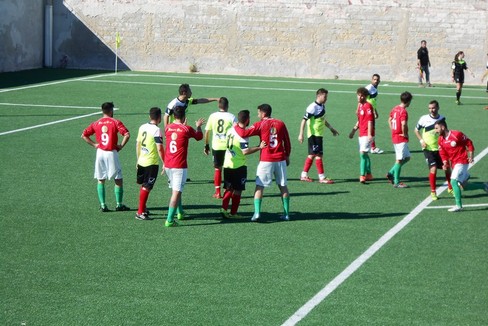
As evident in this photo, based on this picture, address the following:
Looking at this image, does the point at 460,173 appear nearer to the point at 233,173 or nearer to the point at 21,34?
the point at 233,173

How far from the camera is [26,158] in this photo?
64.6 feet

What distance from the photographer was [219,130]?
16.3 metres

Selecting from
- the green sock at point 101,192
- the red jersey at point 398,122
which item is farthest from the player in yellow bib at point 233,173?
the red jersey at point 398,122

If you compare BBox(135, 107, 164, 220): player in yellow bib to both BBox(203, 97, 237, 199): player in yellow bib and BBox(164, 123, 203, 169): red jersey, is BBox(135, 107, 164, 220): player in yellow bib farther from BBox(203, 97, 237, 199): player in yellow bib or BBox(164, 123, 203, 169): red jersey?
BBox(203, 97, 237, 199): player in yellow bib

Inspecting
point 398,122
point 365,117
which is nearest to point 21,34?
point 365,117

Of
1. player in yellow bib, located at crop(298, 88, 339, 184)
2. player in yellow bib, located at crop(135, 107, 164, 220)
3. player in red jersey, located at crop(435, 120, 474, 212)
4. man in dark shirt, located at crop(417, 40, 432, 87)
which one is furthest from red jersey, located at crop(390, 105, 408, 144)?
man in dark shirt, located at crop(417, 40, 432, 87)

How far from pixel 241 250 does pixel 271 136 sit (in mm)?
2330

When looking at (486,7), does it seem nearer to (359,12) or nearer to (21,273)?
(359,12)

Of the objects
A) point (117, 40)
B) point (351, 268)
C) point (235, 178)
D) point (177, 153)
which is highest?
point (117, 40)

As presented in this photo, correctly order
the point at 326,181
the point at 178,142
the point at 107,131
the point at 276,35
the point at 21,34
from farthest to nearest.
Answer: the point at 276,35, the point at 21,34, the point at 326,181, the point at 107,131, the point at 178,142

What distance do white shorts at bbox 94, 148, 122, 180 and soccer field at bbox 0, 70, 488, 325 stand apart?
66 centimetres

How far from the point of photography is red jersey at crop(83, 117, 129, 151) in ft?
48.3

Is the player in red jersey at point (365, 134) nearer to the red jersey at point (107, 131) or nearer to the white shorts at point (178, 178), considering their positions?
the white shorts at point (178, 178)

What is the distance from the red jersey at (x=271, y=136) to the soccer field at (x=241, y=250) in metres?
1.09
